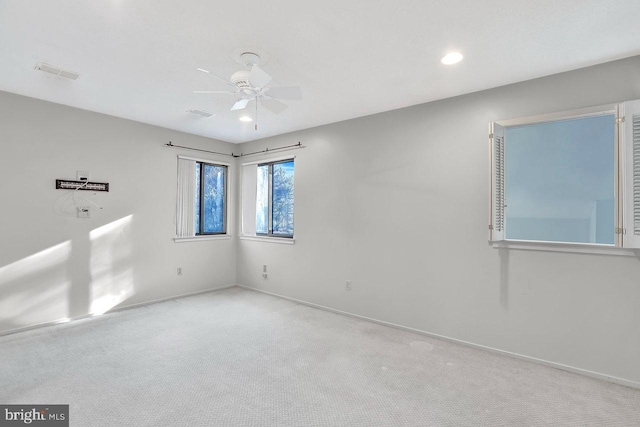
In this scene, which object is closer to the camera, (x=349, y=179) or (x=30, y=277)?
(x=30, y=277)

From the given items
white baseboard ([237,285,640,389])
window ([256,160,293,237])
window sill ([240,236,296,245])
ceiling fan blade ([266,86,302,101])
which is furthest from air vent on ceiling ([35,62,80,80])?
white baseboard ([237,285,640,389])

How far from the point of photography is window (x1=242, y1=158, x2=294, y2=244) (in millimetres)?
5270

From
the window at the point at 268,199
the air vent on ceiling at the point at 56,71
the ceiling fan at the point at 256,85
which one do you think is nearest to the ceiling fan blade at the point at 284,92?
the ceiling fan at the point at 256,85

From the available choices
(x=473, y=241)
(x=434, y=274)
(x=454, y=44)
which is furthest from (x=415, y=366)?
(x=454, y=44)

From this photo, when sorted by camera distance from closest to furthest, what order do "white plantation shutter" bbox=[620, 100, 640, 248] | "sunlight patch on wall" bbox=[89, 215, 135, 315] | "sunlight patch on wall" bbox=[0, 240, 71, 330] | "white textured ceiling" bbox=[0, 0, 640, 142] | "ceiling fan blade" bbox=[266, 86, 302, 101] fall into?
"white textured ceiling" bbox=[0, 0, 640, 142] < "white plantation shutter" bbox=[620, 100, 640, 248] < "ceiling fan blade" bbox=[266, 86, 302, 101] < "sunlight patch on wall" bbox=[0, 240, 71, 330] < "sunlight patch on wall" bbox=[89, 215, 135, 315]

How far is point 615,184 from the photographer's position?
254 centimetres

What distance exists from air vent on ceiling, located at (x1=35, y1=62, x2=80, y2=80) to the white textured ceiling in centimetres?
6

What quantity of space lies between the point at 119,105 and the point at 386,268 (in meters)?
3.81

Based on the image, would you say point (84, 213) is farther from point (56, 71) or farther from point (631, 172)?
point (631, 172)

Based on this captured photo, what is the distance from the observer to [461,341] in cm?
335

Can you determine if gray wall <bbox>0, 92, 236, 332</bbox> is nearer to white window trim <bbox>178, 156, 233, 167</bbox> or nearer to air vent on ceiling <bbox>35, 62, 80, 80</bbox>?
white window trim <bbox>178, 156, 233, 167</bbox>

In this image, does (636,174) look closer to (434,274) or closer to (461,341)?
(434,274)

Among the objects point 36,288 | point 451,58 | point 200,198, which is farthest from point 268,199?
point 451,58

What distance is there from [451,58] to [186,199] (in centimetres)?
427
